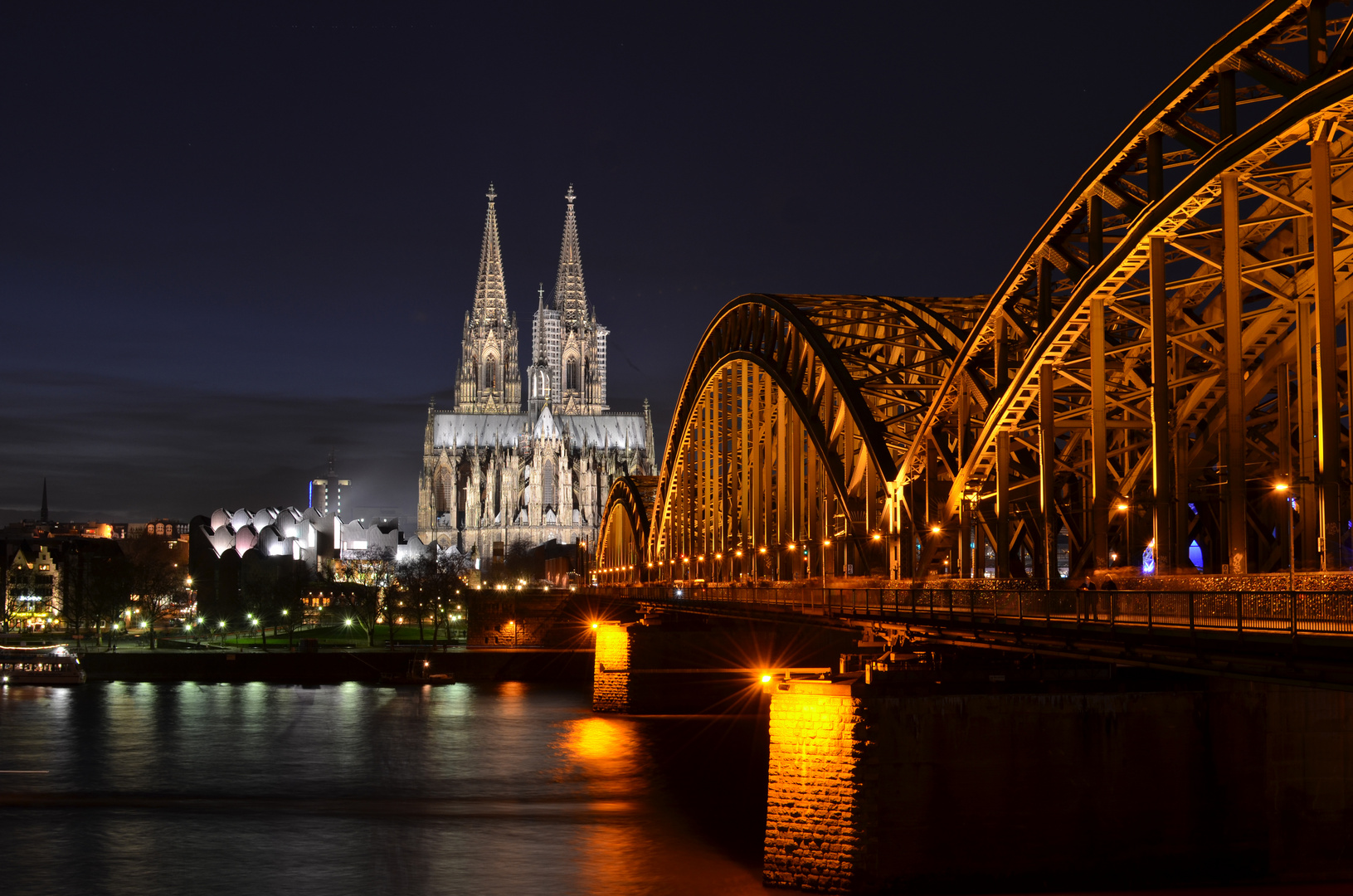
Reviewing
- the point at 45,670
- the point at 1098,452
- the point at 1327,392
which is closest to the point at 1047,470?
the point at 1098,452

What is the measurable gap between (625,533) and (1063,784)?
110 meters

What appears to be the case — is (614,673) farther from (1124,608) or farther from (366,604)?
(366,604)

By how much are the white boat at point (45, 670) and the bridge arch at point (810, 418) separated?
40.8m

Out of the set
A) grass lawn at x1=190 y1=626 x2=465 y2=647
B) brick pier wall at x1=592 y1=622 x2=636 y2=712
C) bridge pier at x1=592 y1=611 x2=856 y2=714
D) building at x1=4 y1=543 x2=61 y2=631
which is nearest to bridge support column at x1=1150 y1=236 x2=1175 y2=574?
bridge pier at x1=592 y1=611 x2=856 y2=714

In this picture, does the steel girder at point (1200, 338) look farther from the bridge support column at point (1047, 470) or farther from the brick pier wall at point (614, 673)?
the brick pier wall at point (614, 673)

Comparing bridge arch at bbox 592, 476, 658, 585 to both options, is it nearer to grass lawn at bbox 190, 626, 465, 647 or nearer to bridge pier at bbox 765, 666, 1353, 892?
grass lawn at bbox 190, 626, 465, 647

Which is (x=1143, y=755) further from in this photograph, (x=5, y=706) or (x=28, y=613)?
(x=28, y=613)

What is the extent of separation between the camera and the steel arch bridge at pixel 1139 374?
83.7ft

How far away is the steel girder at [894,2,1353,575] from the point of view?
24703mm

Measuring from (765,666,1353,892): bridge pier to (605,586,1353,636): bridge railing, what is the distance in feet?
5.72

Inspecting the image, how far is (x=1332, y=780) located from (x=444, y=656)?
260 ft

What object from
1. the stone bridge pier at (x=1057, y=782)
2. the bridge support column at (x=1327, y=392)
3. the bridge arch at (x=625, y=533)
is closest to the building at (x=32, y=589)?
the bridge arch at (x=625, y=533)

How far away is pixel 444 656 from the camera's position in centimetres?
10181

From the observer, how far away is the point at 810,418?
55.3m
